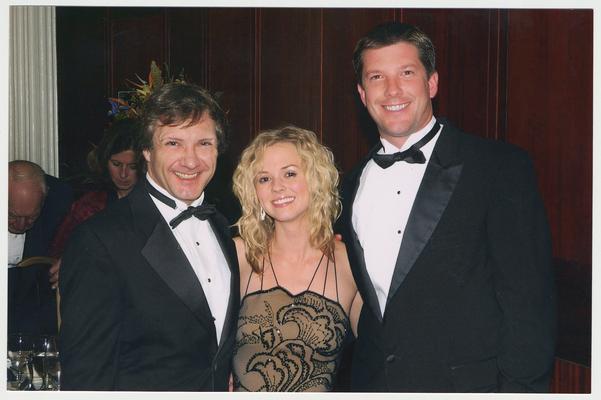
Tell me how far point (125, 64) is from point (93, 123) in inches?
15.4

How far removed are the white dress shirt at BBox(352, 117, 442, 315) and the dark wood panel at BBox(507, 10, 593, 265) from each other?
2.26 ft

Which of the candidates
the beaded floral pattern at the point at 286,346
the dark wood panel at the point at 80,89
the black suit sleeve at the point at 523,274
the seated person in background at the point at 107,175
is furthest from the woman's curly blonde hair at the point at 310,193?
the dark wood panel at the point at 80,89

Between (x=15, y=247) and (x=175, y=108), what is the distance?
1.44 metres

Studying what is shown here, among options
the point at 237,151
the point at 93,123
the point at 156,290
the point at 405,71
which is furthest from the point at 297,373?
the point at 93,123

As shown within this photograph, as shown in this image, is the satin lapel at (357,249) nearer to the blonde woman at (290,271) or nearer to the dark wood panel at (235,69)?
Answer: the blonde woman at (290,271)

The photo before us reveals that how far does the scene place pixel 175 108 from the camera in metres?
2.54

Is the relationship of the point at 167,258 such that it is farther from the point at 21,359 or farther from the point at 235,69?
the point at 235,69

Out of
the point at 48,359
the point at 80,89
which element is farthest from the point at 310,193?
the point at 80,89

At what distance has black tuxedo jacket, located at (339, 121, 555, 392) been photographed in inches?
92.8

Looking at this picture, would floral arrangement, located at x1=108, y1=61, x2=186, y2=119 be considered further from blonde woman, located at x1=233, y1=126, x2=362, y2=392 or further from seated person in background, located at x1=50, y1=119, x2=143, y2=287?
blonde woman, located at x1=233, y1=126, x2=362, y2=392

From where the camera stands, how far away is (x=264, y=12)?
388 centimetres

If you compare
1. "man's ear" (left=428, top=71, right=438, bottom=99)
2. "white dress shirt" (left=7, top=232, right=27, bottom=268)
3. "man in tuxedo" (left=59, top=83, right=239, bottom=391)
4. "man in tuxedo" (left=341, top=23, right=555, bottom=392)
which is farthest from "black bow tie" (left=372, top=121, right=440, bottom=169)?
"white dress shirt" (left=7, top=232, right=27, bottom=268)

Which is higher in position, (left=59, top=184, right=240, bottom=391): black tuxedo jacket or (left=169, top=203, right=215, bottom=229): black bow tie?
(left=169, top=203, right=215, bottom=229): black bow tie

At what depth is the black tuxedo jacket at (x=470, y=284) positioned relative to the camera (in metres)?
2.36
